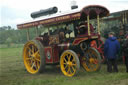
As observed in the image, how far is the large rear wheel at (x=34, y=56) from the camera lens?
709 centimetres

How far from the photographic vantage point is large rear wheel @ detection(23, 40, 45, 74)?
23.3 ft

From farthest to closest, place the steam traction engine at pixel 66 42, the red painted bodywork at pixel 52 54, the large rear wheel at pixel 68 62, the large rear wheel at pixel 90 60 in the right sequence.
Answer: the red painted bodywork at pixel 52 54, the large rear wheel at pixel 90 60, the steam traction engine at pixel 66 42, the large rear wheel at pixel 68 62

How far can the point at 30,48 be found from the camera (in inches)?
312

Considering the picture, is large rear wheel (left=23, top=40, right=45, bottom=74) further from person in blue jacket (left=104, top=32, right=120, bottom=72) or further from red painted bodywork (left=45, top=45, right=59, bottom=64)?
person in blue jacket (left=104, top=32, right=120, bottom=72)

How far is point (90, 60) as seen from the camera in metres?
7.02

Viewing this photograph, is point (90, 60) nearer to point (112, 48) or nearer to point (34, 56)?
point (112, 48)

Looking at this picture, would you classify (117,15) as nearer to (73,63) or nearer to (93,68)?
(93,68)

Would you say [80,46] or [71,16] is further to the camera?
[80,46]

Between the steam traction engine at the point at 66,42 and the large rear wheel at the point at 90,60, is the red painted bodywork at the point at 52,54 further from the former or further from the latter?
the large rear wheel at the point at 90,60

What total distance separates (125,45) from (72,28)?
1857mm

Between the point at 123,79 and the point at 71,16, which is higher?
the point at 71,16

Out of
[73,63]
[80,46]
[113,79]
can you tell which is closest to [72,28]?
[80,46]

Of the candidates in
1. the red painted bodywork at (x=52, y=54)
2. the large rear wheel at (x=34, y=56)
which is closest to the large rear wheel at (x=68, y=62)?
the red painted bodywork at (x=52, y=54)

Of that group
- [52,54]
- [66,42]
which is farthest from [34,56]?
[66,42]
